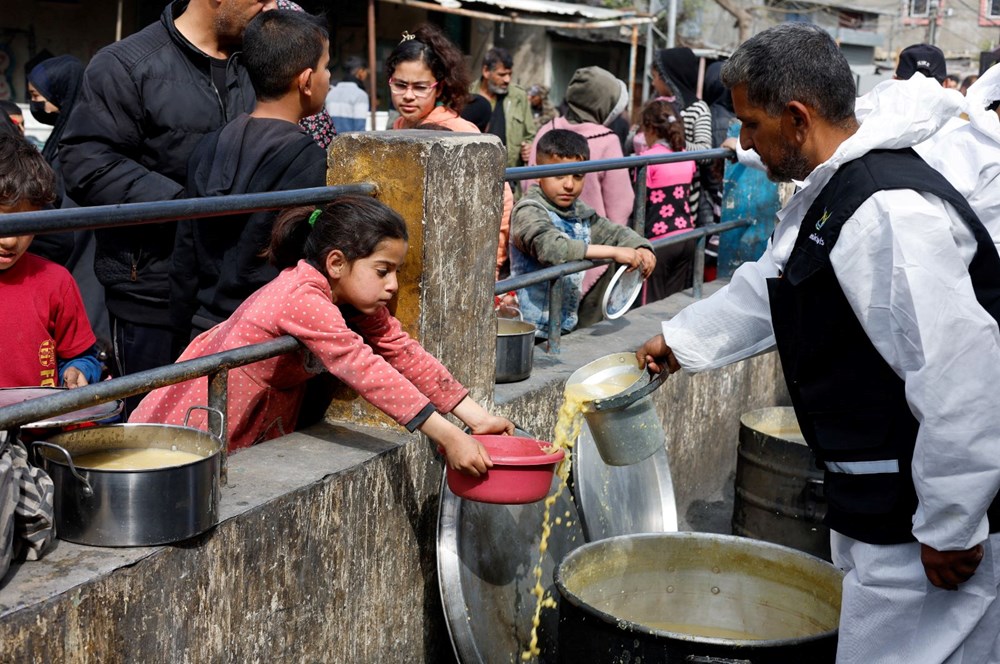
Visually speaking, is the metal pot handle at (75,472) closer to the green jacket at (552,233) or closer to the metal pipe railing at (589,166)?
the metal pipe railing at (589,166)

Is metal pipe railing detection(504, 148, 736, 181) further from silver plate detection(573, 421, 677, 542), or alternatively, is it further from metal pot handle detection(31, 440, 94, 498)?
metal pot handle detection(31, 440, 94, 498)

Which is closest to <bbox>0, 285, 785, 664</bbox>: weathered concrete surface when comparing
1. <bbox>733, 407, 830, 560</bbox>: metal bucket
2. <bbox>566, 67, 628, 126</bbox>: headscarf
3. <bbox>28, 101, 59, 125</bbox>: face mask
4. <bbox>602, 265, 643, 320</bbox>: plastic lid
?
<bbox>602, 265, 643, 320</bbox>: plastic lid

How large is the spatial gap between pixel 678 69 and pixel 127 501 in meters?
7.01

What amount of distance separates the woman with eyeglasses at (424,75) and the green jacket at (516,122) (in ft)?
13.3

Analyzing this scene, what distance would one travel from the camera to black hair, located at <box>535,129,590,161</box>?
5.46 metres

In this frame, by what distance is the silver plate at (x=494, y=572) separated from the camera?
129 inches

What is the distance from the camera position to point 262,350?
9.30ft

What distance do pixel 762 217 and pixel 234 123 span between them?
4.15 metres

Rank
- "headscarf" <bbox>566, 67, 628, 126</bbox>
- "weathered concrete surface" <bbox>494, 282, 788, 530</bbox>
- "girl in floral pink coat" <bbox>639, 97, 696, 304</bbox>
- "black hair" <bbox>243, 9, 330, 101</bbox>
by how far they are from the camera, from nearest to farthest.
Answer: "black hair" <bbox>243, 9, 330, 101</bbox>, "weathered concrete surface" <bbox>494, 282, 788, 530</bbox>, "girl in floral pink coat" <bbox>639, 97, 696, 304</bbox>, "headscarf" <bbox>566, 67, 628, 126</bbox>

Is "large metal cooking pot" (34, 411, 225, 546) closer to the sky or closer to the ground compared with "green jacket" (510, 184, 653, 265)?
closer to the ground

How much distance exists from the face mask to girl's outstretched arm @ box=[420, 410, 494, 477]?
134 inches

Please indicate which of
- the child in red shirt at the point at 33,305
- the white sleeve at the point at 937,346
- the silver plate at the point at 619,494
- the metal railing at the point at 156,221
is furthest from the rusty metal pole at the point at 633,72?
the white sleeve at the point at 937,346

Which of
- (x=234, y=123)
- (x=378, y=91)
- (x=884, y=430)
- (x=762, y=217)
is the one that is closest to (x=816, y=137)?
(x=884, y=430)

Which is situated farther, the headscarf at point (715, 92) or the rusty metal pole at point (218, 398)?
the headscarf at point (715, 92)
